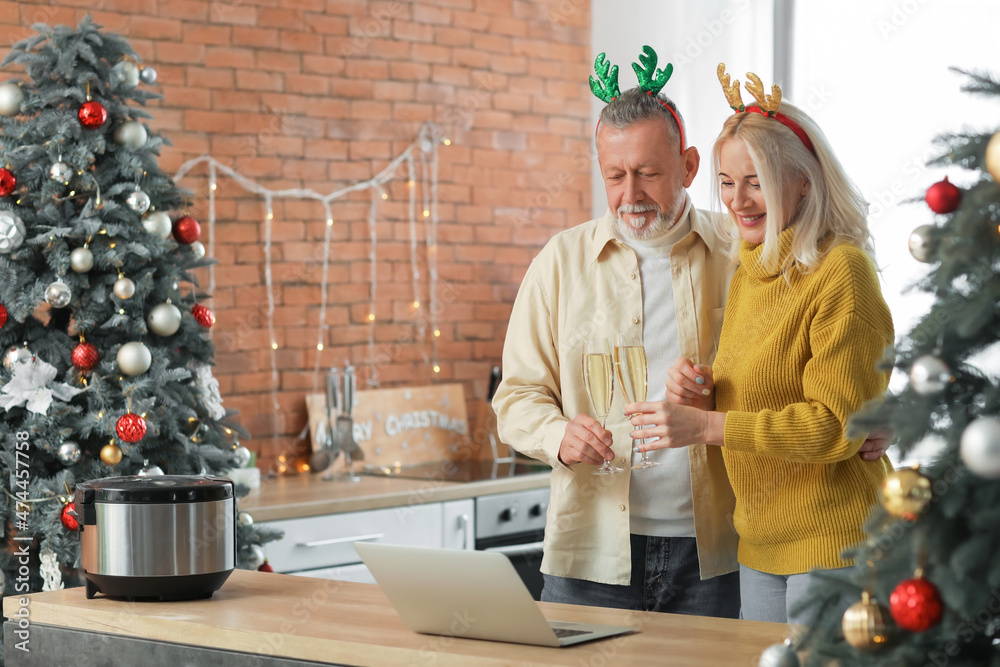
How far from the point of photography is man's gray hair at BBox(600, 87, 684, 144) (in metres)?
2.15

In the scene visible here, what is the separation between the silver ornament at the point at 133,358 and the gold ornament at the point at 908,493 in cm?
200

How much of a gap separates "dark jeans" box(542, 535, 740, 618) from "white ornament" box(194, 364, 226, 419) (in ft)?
3.83

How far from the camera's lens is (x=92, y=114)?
259 centimetres

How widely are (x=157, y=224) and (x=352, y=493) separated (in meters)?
1.16

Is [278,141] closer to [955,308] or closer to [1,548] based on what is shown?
[1,548]

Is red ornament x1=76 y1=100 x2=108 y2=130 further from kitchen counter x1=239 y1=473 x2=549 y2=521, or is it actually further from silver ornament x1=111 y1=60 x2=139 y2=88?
kitchen counter x1=239 y1=473 x2=549 y2=521

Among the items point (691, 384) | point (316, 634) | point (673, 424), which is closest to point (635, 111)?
point (691, 384)

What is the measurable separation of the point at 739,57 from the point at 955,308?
3.79 meters

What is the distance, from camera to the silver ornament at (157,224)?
267cm

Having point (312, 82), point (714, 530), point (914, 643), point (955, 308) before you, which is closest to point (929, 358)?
point (955, 308)

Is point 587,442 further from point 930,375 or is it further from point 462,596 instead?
point 930,375

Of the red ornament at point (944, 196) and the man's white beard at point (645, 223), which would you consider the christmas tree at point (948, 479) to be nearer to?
the red ornament at point (944, 196)

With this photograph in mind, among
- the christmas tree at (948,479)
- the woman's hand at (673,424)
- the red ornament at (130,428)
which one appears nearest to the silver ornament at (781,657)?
the christmas tree at (948,479)

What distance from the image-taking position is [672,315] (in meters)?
2.19
